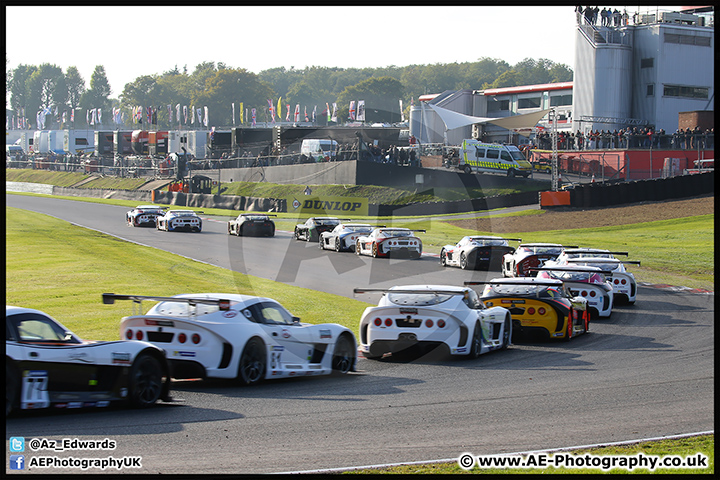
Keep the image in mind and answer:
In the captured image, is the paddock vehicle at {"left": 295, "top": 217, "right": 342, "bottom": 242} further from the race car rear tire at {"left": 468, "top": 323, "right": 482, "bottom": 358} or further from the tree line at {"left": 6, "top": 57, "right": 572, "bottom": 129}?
the tree line at {"left": 6, "top": 57, "right": 572, "bottom": 129}

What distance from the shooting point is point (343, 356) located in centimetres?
1158

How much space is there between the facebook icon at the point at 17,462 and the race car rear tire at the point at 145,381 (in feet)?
7.17

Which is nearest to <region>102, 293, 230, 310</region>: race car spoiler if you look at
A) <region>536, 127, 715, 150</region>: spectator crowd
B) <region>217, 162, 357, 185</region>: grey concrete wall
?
<region>536, 127, 715, 150</region>: spectator crowd

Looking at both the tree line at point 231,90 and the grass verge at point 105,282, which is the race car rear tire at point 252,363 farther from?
the tree line at point 231,90

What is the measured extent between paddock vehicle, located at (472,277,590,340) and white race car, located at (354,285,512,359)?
1.50 m

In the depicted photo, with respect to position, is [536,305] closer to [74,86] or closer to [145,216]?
[145,216]

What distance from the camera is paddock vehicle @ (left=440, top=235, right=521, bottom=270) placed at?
25688 millimetres

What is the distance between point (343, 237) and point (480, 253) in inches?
266

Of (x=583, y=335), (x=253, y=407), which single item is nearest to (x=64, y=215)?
(x=583, y=335)

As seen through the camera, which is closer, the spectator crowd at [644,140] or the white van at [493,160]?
the spectator crowd at [644,140]

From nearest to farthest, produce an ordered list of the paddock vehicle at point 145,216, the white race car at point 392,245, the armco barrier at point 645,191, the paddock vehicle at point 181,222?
the white race car at point 392,245, the paddock vehicle at point 181,222, the armco barrier at point 645,191, the paddock vehicle at point 145,216

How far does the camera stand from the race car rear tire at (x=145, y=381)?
8727 mm

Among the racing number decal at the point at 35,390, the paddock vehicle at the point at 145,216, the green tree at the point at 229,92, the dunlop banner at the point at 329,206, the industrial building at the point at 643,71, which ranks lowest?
the racing number decal at the point at 35,390

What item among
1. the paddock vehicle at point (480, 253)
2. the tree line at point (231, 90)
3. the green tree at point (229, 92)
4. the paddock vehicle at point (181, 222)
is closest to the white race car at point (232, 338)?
the paddock vehicle at point (480, 253)
